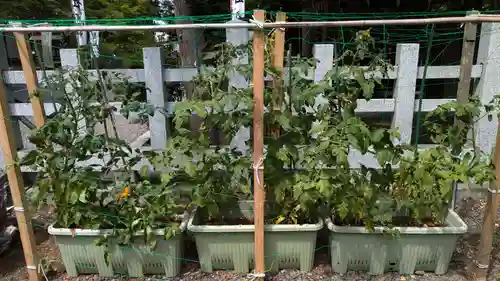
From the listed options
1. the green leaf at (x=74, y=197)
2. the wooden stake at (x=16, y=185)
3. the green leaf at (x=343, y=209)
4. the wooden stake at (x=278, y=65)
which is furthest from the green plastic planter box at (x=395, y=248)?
the wooden stake at (x=16, y=185)

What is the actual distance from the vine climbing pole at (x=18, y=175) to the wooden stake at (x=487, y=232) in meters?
3.14

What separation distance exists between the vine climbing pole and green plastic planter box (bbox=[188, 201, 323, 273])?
1145 millimetres

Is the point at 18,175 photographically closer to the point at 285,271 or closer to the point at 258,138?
the point at 258,138

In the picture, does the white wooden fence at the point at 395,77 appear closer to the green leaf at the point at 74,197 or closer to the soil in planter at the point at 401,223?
the soil in planter at the point at 401,223

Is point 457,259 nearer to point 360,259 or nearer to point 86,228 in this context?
point 360,259

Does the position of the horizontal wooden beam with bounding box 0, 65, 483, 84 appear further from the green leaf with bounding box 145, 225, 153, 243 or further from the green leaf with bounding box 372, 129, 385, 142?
the green leaf with bounding box 145, 225, 153, 243

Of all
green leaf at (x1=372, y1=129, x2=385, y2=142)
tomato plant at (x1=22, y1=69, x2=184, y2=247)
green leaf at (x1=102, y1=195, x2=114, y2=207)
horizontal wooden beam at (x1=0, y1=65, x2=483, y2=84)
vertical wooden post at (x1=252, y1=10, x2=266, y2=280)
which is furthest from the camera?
horizontal wooden beam at (x1=0, y1=65, x2=483, y2=84)

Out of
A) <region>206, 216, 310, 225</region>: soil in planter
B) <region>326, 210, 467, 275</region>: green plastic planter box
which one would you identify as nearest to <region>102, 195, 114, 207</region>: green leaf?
<region>206, 216, 310, 225</region>: soil in planter

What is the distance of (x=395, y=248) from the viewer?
290 centimetres

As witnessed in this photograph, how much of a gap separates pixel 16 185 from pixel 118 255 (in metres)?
0.84

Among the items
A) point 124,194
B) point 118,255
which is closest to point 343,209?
point 124,194

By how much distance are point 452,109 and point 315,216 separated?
1.23 metres

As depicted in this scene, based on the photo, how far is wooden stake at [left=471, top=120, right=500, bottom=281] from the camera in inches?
109

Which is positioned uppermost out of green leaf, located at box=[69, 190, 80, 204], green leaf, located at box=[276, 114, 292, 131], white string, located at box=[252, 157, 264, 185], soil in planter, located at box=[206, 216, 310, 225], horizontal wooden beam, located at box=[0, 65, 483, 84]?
horizontal wooden beam, located at box=[0, 65, 483, 84]
